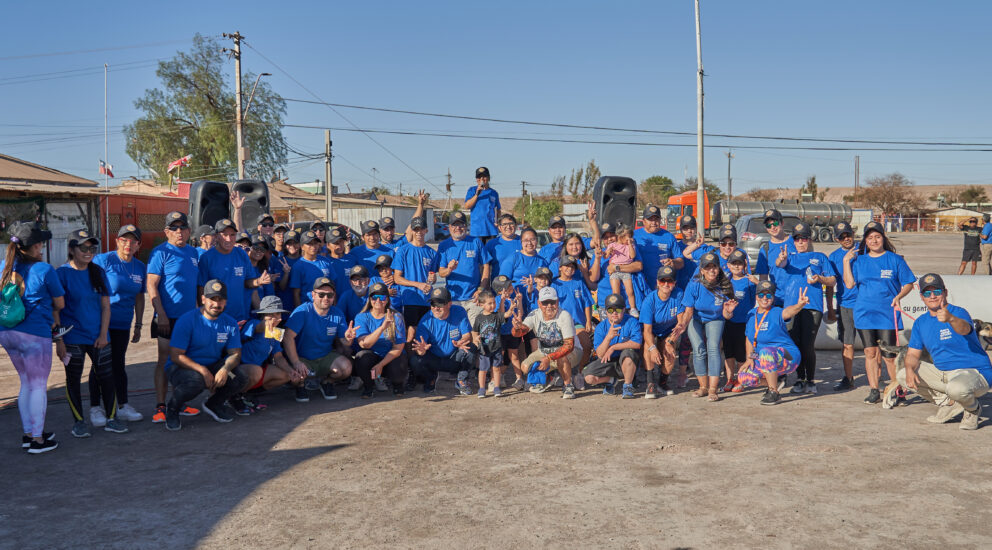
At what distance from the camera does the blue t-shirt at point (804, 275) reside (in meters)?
7.47

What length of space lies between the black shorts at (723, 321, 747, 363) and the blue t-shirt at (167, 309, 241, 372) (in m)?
4.83

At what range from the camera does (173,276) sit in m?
6.77

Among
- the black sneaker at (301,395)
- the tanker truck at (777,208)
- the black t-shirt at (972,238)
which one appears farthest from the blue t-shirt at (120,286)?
the tanker truck at (777,208)

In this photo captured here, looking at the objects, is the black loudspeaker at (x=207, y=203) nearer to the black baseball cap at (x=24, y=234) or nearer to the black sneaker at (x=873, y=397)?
the black baseball cap at (x=24, y=234)

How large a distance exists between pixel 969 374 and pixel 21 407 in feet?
24.7

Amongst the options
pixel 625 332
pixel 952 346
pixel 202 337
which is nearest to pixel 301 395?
pixel 202 337

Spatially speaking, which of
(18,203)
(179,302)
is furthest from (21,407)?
(18,203)

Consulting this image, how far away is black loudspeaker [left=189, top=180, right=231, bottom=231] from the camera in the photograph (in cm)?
1009

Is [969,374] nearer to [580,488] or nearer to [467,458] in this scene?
[580,488]

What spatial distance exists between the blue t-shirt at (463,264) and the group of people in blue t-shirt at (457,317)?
0.08 feet

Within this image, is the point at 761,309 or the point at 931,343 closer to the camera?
the point at 931,343

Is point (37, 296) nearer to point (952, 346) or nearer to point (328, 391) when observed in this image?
point (328, 391)

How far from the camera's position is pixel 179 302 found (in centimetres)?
679

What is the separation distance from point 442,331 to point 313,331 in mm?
1307
